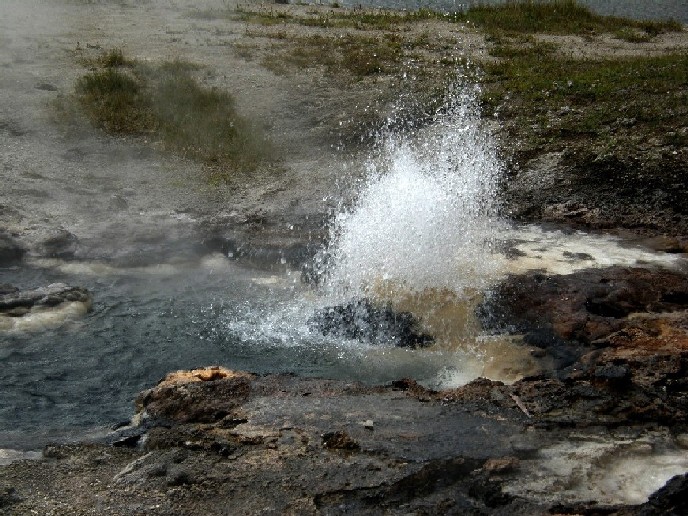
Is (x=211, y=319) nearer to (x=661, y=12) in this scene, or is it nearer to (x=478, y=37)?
(x=478, y=37)

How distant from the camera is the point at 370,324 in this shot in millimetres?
6750

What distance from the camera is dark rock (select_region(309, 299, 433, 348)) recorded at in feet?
21.5

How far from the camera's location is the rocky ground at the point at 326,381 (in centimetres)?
402

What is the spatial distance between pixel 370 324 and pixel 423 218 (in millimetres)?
1939

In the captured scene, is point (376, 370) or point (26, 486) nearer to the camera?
point (26, 486)

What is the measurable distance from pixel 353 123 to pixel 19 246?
5.01 m

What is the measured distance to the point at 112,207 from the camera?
8.92 m

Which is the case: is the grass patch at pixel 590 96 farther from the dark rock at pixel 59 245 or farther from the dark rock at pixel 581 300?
the dark rock at pixel 59 245

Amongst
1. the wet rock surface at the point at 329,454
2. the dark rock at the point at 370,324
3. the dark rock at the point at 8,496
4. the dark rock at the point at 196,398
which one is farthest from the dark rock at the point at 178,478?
the dark rock at the point at 370,324

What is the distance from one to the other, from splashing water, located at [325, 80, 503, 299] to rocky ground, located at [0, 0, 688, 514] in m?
0.35

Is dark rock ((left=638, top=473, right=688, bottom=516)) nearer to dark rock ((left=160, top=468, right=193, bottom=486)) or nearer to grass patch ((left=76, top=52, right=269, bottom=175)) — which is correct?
dark rock ((left=160, top=468, right=193, bottom=486))

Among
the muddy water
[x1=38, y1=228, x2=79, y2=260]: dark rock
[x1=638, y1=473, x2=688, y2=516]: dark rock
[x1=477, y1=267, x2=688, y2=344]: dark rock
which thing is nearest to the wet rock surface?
[x1=638, y1=473, x2=688, y2=516]: dark rock

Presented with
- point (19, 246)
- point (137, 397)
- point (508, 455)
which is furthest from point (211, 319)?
point (508, 455)

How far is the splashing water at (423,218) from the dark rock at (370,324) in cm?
30
